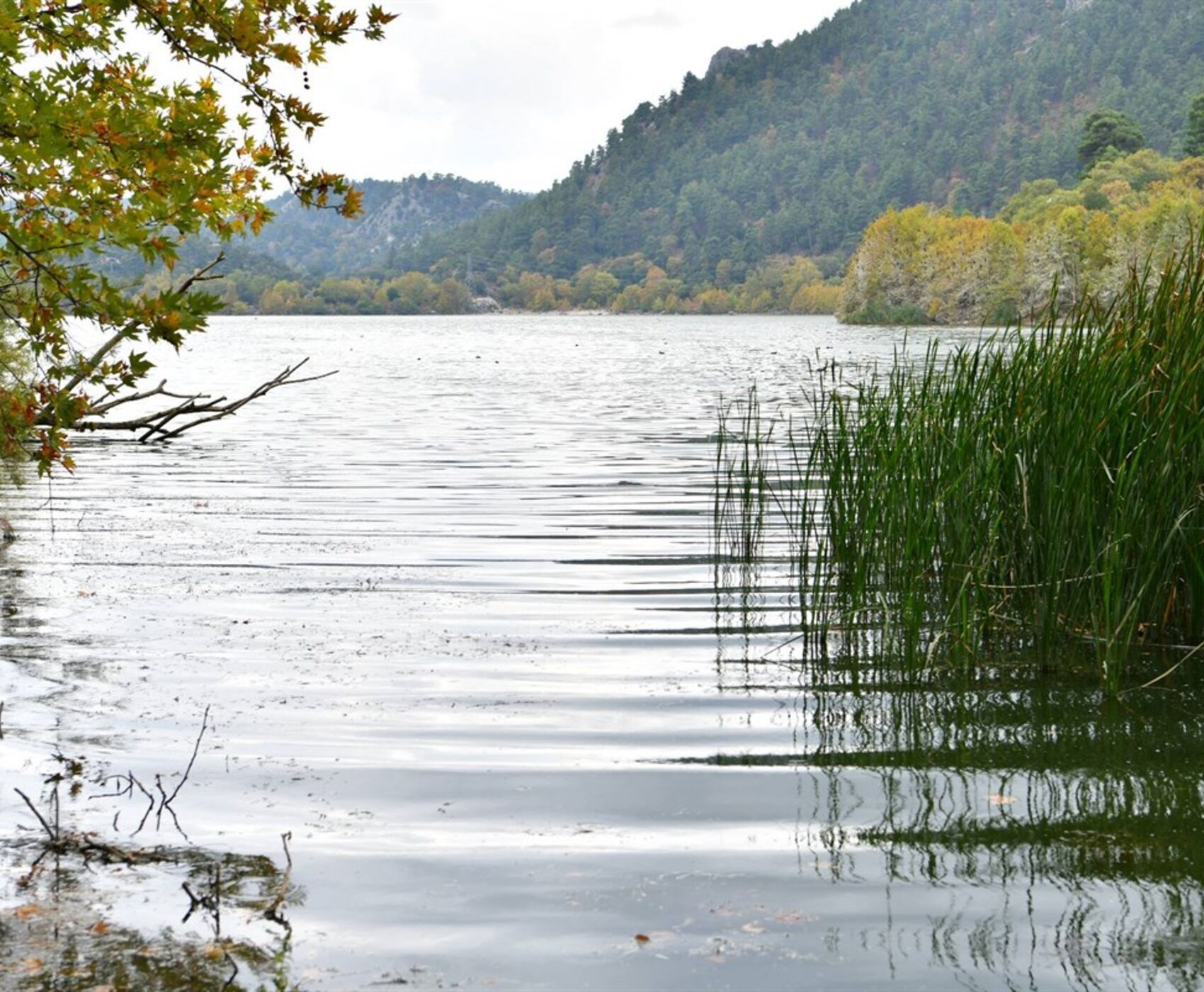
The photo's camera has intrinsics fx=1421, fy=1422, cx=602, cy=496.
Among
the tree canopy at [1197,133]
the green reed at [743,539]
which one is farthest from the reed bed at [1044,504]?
the tree canopy at [1197,133]

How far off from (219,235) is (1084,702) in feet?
15.4

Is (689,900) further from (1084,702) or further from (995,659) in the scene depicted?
(995,659)

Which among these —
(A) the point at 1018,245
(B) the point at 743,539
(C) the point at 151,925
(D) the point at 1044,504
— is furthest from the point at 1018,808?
(A) the point at 1018,245

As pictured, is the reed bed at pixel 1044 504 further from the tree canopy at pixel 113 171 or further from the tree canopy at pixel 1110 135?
the tree canopy at pixel 1110 135

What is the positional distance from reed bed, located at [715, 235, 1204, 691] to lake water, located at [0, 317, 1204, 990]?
0.53m

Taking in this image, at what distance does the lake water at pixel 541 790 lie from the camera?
4.36 m

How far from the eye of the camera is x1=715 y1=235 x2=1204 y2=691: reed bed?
23.8 ft

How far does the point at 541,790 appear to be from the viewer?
229 inches

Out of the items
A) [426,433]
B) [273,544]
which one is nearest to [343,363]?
[426,433]

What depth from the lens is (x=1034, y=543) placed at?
7684mm

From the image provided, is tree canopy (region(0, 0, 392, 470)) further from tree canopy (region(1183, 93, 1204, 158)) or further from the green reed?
tree canopy (region(1183, 93, 1204, 158))

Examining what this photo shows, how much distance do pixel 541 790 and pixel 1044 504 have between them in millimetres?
3342

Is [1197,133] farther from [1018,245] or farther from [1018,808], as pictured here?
[1018,808]

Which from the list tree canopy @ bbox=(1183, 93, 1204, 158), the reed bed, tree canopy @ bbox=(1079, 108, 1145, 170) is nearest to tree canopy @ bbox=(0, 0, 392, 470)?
the reed bed
